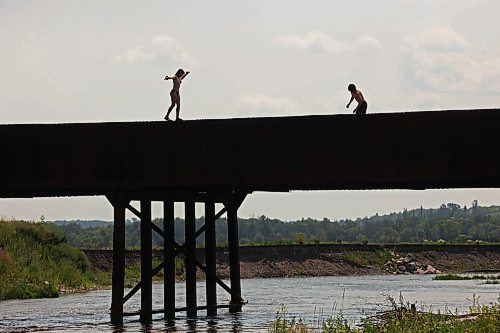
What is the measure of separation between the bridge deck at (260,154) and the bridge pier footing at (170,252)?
51.8 inches

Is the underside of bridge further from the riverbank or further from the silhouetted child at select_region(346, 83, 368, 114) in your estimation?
the riverbank

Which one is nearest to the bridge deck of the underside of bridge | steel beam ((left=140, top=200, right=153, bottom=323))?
the underside of bridge

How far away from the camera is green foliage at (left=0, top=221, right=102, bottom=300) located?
5344 centimetres

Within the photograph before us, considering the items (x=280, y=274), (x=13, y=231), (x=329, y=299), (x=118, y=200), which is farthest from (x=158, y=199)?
(x=280, y=274)

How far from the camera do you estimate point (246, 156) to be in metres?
31.8

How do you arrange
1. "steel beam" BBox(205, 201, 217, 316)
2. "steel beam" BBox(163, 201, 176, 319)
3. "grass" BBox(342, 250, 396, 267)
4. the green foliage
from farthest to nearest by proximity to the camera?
"grass" BBox(342, 250, 396, 267) < the green foliage < "steel beam" BBox(205, 201, 217, 316) < "steel beam" BBox(163, 201, 176, 319)

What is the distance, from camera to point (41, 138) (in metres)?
32.7

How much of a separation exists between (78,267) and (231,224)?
30.1 meters

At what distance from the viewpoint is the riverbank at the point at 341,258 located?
90.5 meters

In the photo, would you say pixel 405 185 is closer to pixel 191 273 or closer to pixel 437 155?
pixel 437 155

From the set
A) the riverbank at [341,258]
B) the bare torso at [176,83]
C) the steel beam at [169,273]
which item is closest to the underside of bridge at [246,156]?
the bare torso at [176,83]

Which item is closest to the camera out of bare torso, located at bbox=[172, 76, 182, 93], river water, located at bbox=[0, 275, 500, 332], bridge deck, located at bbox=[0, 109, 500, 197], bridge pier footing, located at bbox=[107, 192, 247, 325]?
bridge deck, located at bbox=[0, 109, 500, 197]

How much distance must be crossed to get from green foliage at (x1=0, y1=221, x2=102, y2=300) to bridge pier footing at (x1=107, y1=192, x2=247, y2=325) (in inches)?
696

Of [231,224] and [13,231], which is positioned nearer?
[231,224]
